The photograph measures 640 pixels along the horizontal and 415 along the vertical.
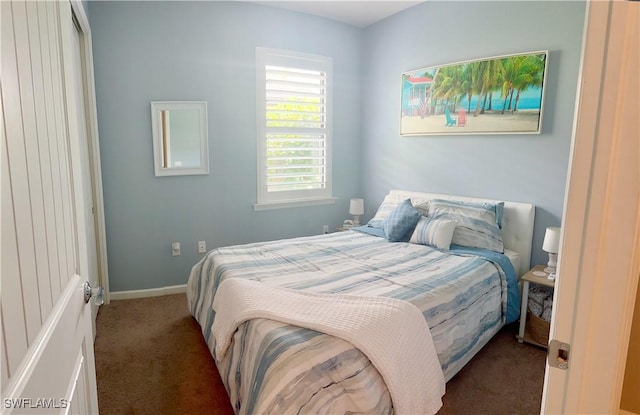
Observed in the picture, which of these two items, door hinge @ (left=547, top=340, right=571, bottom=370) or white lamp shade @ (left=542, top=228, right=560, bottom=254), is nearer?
door hinge @ (left=547, top=340, right=571, bottom=370)

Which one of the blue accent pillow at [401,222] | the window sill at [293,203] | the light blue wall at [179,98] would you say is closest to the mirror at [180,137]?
the light blue wall at [179,98]

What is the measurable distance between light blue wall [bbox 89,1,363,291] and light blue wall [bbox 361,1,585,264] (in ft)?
2.88

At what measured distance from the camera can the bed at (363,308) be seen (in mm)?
1574

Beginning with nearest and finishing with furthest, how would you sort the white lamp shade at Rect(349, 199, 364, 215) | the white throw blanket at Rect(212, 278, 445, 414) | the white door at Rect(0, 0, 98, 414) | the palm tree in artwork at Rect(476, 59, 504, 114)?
the white door at Rect(0, 0, 98, 414), the white throw blanket at Rect(212, 278, 445, 414), the palm tree in artwork at Rect(476, 59, 504, 114), the white lamp shade at Rect(349, 199, 364, 215)

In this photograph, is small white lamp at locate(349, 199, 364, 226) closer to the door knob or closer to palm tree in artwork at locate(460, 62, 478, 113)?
palm tree in artwork at locate(460, 62, 478, 113)

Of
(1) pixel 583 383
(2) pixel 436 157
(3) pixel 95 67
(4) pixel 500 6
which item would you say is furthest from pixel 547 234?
(3) pixel 95 67

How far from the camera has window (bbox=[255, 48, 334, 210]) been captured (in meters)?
3.99

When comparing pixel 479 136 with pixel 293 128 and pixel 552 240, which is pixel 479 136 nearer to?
pixel 552 240

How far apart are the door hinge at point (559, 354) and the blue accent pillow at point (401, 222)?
97.7 inches

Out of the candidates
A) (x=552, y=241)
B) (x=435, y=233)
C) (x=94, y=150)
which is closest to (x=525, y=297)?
(x=552, y=241)

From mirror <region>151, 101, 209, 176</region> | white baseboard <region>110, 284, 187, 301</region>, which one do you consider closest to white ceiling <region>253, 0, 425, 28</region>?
mirror <region>151, 101, 209, 176</region>

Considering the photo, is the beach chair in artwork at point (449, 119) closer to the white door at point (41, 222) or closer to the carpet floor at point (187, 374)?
the carpet floor at point (187, 374)

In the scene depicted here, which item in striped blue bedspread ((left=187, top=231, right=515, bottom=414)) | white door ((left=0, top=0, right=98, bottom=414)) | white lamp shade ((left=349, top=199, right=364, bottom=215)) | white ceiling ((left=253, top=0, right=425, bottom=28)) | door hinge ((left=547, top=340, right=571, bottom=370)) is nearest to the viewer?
white door ((left=0, top=0, right=98, bottom=414))

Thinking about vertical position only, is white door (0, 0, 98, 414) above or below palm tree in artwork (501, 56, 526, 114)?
below
